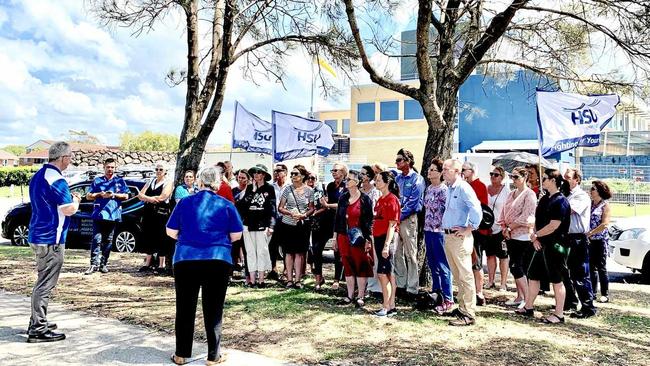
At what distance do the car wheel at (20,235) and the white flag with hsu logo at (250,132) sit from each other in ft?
18.0

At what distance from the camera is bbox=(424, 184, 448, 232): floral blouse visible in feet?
21.6

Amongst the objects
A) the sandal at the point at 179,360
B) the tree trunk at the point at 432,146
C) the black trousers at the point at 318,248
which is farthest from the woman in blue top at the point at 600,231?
the sandal at the point at 179,360

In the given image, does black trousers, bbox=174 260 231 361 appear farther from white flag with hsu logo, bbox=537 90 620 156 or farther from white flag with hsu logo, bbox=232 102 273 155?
white flag with hsu logo, bbox=232 102 273 155

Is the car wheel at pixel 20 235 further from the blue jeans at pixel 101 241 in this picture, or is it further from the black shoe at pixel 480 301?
the black shoe at pixel 480 301

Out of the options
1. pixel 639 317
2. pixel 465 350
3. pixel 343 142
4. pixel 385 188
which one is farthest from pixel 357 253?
pixel 343 142

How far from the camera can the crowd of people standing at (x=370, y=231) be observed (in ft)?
16.1

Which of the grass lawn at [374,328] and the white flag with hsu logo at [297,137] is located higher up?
the white flag with hsu logo at [297,137]

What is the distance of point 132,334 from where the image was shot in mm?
5828

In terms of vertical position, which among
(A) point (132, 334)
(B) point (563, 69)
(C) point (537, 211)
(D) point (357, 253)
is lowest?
(A) point (132, 334)

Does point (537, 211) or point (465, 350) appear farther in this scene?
point (537, 211)

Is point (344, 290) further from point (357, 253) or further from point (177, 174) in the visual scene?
point (177, 174)

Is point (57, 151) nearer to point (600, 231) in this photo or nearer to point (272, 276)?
point (272, 276)

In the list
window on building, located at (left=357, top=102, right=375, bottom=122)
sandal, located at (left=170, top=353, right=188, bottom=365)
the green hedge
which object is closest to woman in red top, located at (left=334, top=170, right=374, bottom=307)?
sandal, located at (left=170, top=353, right=188, bottom=365)

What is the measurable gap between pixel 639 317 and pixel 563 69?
14.6 feet
